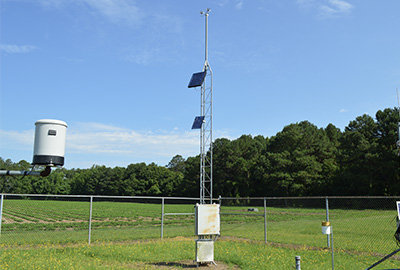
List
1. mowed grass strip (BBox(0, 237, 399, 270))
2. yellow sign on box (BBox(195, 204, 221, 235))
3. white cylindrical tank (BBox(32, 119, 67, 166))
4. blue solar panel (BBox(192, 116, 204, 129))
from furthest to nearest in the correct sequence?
blue solar panel (BBox(192, 116, 204, 129))
yellow sign on box (BBox(195, 204, 221, 235))
mowed grass strip (BBox(0, 237, 399, 270))
white cylindrical tank (BBox(32, 119, 67, 166))

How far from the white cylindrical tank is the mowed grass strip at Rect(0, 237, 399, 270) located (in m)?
5.27

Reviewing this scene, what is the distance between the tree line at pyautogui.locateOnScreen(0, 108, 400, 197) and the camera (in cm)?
4522

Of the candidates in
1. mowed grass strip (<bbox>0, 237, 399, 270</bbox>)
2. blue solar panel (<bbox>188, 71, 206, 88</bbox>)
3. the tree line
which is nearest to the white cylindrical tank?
mowed grass strip (<bbox>0, 237, 399, 270</bbox>)

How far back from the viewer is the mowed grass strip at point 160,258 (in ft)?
30.0

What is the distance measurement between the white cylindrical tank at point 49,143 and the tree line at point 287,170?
44755 mm

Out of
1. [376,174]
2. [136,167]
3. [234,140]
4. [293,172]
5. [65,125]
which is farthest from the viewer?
[136,167]

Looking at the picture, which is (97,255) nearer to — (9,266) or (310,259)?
(9,266)

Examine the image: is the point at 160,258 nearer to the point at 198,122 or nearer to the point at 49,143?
the point at 49,143

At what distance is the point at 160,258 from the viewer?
10.6 meters

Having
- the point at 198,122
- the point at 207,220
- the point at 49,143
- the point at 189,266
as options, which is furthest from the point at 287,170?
the point at 49,143

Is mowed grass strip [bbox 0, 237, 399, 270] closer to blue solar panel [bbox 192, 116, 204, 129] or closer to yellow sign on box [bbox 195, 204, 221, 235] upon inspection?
yellow sign on box [bbox 195, 204, 221, 235]

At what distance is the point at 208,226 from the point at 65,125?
6787 mm

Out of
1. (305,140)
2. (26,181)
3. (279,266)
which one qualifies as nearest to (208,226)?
(279,266)

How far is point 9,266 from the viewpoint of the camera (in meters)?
8.52
